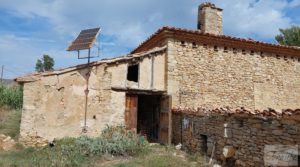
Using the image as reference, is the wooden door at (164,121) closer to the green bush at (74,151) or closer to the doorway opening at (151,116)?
the doorway opening at (151,116)

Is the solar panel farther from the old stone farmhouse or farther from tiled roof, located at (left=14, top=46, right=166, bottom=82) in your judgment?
the old stone farmhouse

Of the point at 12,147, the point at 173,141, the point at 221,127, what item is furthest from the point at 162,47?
the point at 12,147

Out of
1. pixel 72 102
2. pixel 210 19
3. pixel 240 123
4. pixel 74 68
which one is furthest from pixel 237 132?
pixel 210 19

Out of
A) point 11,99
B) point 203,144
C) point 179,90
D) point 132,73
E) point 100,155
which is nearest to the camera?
point 100,155

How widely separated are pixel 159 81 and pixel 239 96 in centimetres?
394

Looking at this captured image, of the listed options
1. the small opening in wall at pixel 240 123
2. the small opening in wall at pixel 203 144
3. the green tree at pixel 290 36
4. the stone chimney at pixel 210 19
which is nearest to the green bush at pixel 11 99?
the stone chimney at pixel 210 19

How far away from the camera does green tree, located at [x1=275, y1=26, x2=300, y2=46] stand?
25.7 meters

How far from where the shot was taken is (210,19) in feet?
48.7

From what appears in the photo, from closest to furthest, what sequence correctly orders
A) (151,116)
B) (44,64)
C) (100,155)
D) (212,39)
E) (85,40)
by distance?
(100,155) → (85,40) → (212,39) → (151,116) → (44,64)

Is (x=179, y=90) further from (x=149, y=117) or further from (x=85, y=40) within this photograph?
(x=85, y=40)

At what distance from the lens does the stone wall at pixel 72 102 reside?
10.6 metres

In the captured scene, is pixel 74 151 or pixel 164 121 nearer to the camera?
pixel 74 151

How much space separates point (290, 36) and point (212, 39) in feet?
54.0

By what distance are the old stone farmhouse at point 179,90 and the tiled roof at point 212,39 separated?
0.04 meters
